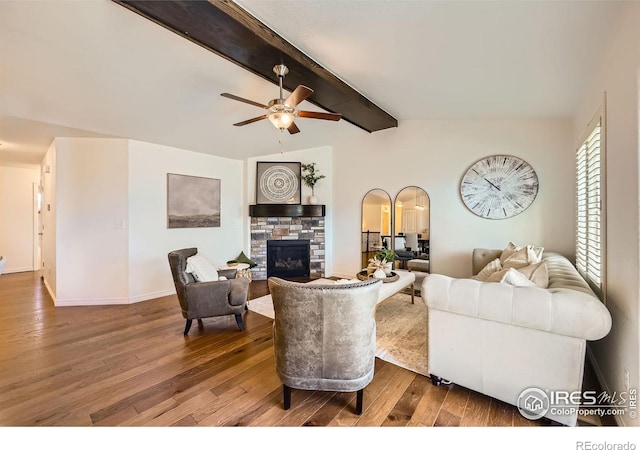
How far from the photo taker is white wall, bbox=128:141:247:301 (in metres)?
3.81

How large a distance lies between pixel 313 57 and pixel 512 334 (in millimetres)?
2573

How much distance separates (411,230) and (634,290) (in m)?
2.96

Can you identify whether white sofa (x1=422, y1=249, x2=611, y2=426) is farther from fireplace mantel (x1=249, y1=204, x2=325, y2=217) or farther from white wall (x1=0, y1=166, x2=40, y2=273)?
white wall (x1=0, y1=166, x2=40, y2=273)

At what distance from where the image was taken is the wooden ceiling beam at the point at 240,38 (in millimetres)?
1592

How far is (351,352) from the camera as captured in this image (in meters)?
1.60

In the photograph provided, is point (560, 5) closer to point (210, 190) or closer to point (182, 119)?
point (182, 119)

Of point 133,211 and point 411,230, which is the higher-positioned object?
point 133,211

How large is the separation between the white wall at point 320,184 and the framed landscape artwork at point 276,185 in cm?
11

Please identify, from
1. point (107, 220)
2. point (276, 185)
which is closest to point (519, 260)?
point (276, 185)

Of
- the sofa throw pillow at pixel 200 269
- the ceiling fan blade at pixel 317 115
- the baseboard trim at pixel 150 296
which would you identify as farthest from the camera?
the baseboard trim at pixel 150 296

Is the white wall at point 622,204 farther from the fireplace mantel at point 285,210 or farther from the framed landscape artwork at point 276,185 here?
the framed landscape artwork at point 276,185

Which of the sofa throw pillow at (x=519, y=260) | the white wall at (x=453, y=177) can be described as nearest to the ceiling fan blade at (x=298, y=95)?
→ the sofa throw pillow at (x=519, y=260)

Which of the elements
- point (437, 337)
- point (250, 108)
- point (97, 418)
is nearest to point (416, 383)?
point (437, 337)

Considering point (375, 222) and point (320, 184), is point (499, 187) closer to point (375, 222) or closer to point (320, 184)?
point (375, 222)
